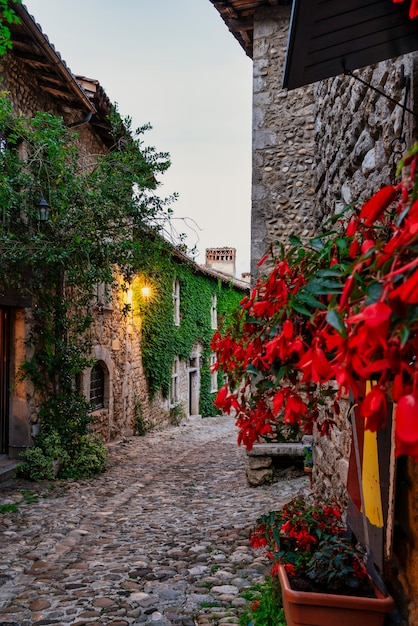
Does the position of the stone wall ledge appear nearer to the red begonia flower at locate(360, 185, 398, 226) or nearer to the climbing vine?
the climbing vine

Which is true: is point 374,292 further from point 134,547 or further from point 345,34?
point 134,547

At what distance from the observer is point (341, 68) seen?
204cm

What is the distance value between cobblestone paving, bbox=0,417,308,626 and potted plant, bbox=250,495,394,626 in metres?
0.87

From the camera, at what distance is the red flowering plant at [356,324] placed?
31.5 inches

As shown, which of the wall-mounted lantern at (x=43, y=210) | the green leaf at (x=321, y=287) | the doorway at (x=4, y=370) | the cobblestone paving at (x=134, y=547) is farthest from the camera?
the doorway at (x=4, y=370)

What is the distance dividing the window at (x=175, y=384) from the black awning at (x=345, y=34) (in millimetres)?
13418

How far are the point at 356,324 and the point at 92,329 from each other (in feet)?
30.5

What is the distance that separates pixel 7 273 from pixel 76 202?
154 cm

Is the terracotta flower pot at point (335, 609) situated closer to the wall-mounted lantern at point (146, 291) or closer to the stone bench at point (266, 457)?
the stone bench at point (266, 457)

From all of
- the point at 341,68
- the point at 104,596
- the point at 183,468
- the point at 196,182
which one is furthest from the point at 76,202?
the point at 196,182

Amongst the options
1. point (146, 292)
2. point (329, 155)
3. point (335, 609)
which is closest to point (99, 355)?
point (146, 292)

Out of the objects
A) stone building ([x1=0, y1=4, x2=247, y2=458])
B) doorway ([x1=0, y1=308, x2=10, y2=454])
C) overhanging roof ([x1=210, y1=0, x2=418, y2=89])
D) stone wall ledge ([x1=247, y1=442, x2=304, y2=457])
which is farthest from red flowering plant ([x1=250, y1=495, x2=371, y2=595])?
doorway ([x1=0, y1=308, x2=10, y2=454])

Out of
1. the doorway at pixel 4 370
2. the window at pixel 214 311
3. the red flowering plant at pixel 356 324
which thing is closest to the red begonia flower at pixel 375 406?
the red flowering plant at pixel 356 324

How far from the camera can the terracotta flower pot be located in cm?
197
